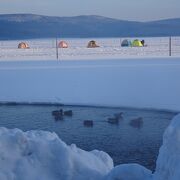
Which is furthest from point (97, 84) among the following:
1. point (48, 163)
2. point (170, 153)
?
point (170, 153)

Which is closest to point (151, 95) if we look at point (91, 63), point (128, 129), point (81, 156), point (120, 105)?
point (120, 105)

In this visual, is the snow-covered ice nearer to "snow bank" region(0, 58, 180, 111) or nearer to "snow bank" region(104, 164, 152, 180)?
"snow bank" region(0, 58, 180, 111)

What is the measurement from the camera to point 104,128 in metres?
10.8

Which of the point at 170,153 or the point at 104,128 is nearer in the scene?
the point at 170,153

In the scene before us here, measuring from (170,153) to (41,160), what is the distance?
66.4 inches

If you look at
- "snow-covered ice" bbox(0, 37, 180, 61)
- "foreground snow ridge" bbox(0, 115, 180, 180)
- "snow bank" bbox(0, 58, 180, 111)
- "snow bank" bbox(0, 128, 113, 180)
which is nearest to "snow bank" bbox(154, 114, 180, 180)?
"foreground snow ridge" bbox(0, 115, 180, 180)

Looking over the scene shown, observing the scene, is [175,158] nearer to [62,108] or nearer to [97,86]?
[62,108]

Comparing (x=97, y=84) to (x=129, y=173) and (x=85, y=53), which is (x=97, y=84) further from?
(x=85, y=53)

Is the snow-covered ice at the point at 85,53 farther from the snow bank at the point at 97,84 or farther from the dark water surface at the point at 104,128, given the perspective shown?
the dark water surface at the point at 104,128

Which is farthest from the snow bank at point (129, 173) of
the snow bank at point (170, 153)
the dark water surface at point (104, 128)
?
the dark water surface at point (104, 128)

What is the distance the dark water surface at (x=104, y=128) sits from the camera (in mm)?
9047

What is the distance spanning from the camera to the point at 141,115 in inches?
470

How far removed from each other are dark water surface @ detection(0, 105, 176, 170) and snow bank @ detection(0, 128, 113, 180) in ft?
8.59

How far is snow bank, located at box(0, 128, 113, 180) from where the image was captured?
5559 millimetres
